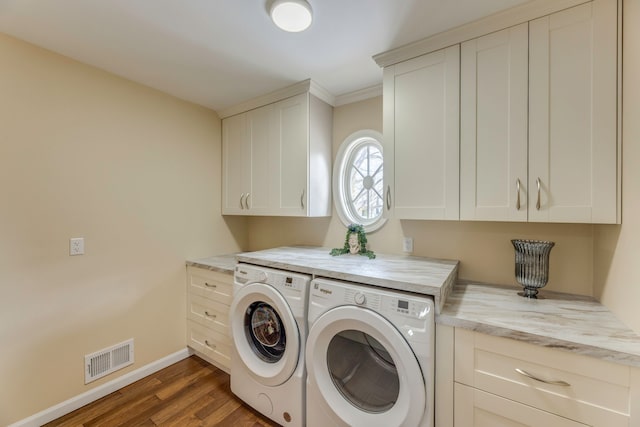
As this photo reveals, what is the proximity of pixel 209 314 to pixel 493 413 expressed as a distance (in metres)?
2.03

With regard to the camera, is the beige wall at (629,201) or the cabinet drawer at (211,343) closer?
the beige wall at (629,201)

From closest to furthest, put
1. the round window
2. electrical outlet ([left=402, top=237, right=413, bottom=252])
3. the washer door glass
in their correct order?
the washer door glass → electrical outlet ([left=402, top=237, right=413, bottom=252]) → the round window

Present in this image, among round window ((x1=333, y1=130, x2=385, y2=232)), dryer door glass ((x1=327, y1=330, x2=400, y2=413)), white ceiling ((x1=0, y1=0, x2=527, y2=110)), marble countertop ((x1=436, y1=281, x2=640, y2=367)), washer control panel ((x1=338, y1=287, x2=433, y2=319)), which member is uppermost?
white ceiling ((x1=0, y1=0, x2=527, y2=110))

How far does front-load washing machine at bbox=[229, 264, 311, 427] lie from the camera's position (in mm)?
1586

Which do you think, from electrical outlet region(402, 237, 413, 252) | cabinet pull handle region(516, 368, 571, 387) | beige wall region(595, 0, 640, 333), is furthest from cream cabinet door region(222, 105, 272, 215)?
beige wall region(595, 0, 640, 333)

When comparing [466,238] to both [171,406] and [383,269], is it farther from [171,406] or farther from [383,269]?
[171,406]

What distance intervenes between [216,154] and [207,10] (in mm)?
1540

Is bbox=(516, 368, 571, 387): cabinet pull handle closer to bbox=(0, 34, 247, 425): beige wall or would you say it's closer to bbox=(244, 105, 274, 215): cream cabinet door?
bbox=(244, 105, 274, 215): cream cabinet door

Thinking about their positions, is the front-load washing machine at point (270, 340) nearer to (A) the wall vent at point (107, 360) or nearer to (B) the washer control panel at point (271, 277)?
(B) the washer control panel at point (271, 277)

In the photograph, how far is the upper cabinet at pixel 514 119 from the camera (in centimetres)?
121

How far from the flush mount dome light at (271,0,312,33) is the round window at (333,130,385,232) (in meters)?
1.05

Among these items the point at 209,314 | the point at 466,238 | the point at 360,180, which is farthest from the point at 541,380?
the point at 209,314

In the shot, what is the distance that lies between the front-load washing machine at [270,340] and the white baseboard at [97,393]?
793mm

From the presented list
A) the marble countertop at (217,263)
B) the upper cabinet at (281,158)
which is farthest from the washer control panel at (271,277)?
the upper cabinet at (281,158)
